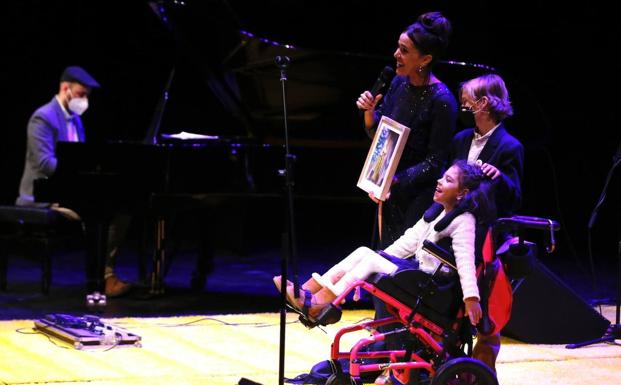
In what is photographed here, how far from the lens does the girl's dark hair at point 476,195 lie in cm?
419

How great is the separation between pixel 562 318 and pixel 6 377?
10.1 ft

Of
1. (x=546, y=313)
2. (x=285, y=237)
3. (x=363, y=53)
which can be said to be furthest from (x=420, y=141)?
(x=363, y=53)

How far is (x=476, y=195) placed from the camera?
13.8 ft

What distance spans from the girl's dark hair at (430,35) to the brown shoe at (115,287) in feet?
11.5

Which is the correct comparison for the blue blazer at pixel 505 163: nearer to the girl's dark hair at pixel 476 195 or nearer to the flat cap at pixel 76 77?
the girl's dark hair at pixel 476 195

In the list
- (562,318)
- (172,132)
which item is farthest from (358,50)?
(562,318)

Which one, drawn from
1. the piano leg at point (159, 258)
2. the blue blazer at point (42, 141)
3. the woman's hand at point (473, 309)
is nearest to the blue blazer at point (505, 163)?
the woman's hand at point (473, 309)

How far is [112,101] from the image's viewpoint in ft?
32.3

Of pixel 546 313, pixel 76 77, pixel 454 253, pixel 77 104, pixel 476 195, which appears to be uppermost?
pixel 76 77

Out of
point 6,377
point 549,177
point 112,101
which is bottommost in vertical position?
point 6,377

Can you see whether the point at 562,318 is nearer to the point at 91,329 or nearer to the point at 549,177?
the point at 91,329

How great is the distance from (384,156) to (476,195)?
502 mm

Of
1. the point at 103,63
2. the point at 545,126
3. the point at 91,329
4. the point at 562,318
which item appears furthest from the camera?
the point at 103,63

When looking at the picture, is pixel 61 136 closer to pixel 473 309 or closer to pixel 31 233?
pixel 31 233
